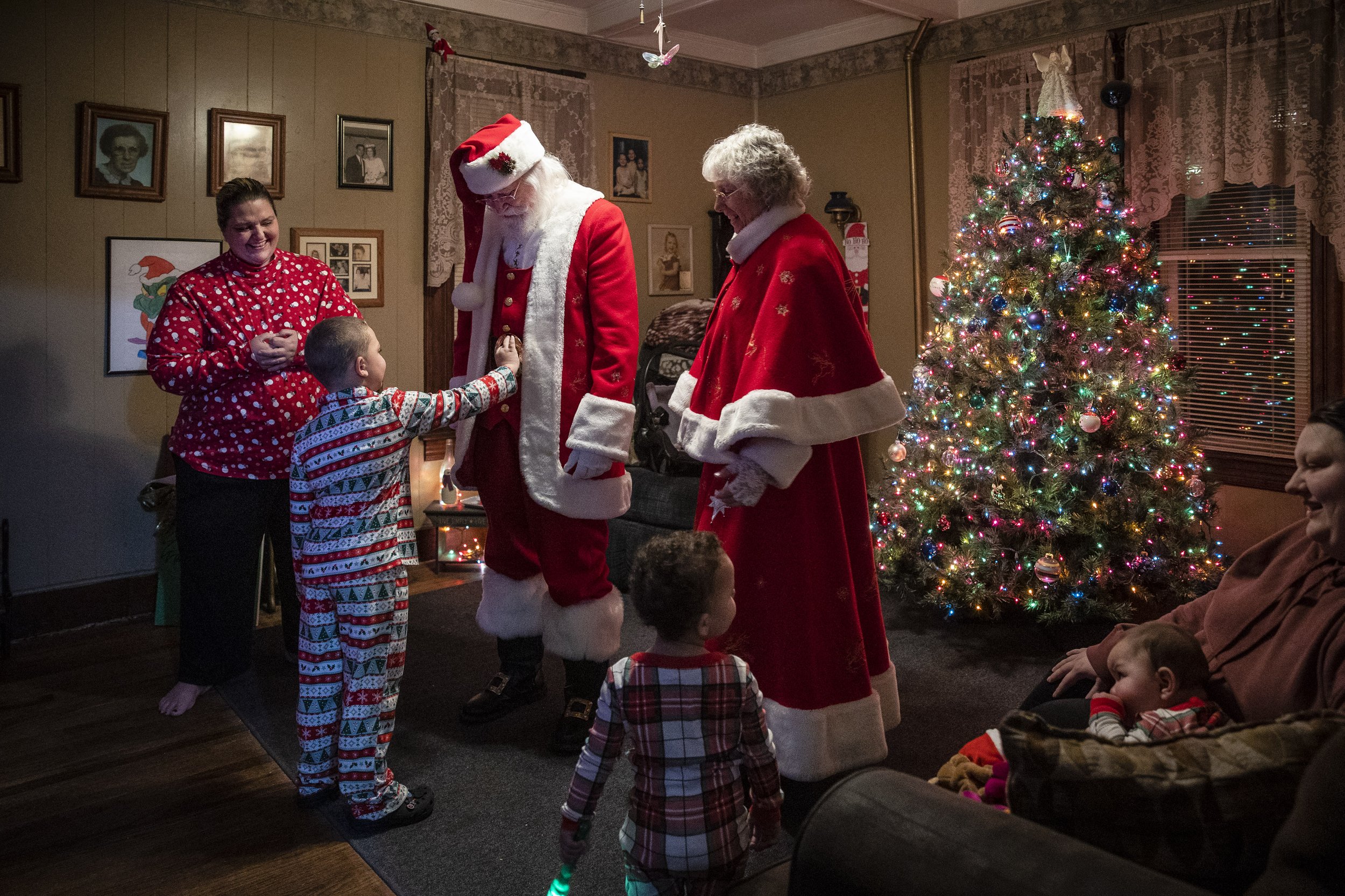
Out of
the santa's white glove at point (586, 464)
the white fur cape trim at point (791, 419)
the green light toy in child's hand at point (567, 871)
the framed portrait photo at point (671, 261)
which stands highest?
the framed portrait photo at point (671, 261)

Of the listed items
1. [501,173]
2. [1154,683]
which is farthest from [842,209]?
[1154,683]

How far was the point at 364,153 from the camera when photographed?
4520mm

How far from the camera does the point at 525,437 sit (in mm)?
2574

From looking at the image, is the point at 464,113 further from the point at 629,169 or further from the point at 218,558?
the point at 218,558

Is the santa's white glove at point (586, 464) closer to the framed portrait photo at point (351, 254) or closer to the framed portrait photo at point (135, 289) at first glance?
the framed portrait photo at point (135, 289)

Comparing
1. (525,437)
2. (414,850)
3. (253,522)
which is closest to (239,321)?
(253,522)

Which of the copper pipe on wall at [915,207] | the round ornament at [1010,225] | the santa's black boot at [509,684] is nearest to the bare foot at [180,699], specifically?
the santa's black boot at [509,684]

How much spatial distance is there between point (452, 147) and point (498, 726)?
2.89m

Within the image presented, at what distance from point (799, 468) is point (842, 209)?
3723mm

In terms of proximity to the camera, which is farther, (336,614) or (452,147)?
(452,147)

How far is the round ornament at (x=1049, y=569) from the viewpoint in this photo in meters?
3.49

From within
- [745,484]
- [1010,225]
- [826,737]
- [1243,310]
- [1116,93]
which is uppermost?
[1116,93]

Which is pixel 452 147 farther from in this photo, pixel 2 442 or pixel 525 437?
pixel 525 437

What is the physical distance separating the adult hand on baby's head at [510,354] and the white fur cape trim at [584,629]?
63 cm
